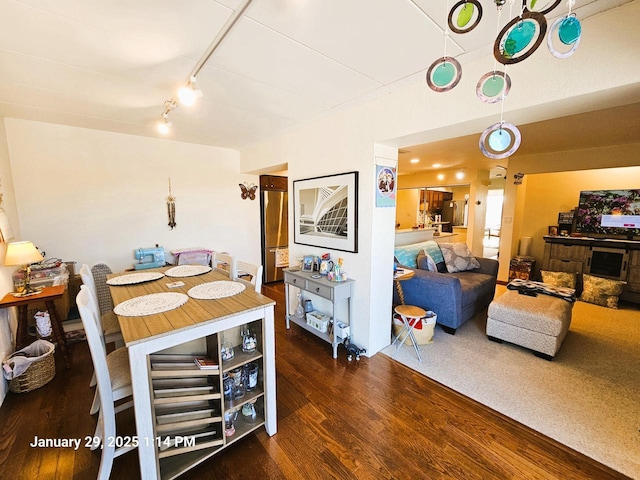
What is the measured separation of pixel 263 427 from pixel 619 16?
9.87 ft

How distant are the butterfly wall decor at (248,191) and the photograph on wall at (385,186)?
2.73m

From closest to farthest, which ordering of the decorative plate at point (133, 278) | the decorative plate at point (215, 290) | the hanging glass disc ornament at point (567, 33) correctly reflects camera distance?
the hanging glass disc ornament at point (567, 33) < the decorative plate at point (215, 290) < the decorative plate at point (133, 278)

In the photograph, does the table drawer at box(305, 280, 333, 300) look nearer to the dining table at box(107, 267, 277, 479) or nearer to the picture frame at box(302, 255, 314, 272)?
the picture frame at box(302, 255, 314, 272)

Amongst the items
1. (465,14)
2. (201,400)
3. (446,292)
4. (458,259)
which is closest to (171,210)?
(201,400)

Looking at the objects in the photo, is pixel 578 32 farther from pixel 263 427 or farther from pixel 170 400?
pixel 263 427

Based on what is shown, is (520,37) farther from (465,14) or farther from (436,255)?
(436,255)

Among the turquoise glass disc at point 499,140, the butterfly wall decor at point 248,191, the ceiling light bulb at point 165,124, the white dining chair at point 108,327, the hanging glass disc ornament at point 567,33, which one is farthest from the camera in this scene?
the butterfly wall decor at point 248,191

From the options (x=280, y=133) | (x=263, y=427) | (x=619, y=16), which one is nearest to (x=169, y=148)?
(x=280, y=133)

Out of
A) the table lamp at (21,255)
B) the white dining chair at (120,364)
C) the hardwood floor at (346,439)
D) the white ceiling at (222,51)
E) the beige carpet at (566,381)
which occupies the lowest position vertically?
the hardwood floor at (346,439)

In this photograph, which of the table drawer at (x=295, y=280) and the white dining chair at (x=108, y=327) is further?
the table drawer at (x=295, y=280)

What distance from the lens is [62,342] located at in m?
2.33

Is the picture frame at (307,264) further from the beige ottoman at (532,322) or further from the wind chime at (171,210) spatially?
the wind chime at (171,210)

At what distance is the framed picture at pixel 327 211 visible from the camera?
2.50 meters

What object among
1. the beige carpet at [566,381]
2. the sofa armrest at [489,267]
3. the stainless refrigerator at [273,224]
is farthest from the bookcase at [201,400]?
the sofa armrest at [489,267]
